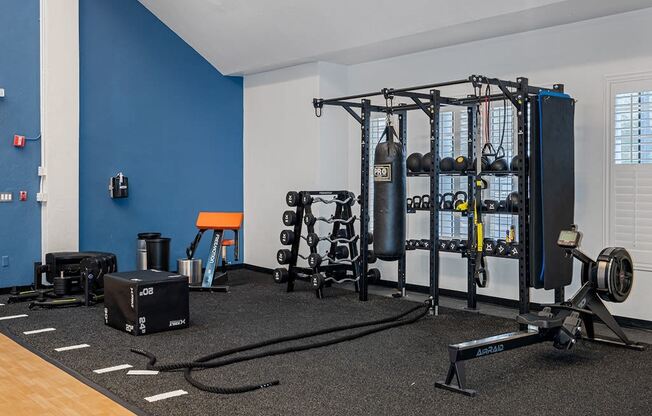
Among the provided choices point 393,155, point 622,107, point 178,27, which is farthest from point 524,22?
point 178,27

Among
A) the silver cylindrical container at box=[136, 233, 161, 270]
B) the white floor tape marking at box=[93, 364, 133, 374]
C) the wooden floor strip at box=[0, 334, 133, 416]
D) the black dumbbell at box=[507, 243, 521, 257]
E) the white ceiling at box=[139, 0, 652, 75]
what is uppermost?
the white ceiling at box=[139, 0, 652, 75]

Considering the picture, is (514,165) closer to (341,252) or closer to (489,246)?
(489,246)

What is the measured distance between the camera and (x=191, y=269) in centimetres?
688

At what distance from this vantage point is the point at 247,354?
420 centimetres

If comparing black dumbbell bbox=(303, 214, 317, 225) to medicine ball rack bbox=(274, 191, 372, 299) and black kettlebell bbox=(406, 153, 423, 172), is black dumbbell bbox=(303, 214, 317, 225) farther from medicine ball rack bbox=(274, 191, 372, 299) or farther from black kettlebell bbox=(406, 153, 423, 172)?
black kettlebell bbox=(406, 153, 423, 172)

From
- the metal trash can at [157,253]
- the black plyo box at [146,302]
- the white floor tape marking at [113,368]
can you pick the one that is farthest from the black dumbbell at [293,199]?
the white floor tape marking at [113,368]

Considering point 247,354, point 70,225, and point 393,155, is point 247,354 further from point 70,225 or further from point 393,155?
point 70,225

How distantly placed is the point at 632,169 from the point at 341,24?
10.00ft

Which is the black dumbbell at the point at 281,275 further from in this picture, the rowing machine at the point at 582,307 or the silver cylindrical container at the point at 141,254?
the rowing machine at the point at 582,307

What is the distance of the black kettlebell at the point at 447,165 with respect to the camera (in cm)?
575

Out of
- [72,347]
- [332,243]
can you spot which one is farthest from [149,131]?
[72,347]

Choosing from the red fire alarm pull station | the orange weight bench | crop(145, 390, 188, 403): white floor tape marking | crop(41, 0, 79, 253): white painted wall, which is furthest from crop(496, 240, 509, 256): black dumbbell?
the red fire alarm pull station

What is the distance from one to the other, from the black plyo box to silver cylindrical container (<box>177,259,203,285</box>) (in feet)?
6.08

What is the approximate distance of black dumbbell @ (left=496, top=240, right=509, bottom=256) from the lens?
531 centimetres
